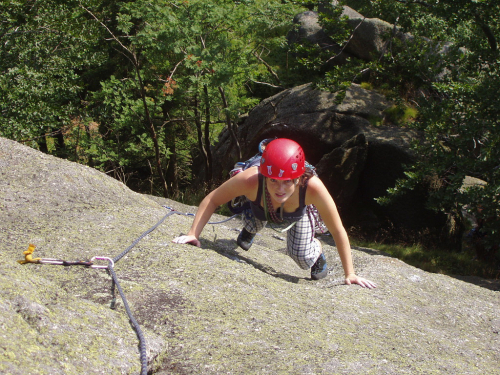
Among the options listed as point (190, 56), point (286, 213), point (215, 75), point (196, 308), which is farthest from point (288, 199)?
point (215, 75)

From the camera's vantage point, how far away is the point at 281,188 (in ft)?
12.0

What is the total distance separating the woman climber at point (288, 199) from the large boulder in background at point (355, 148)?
6.73 m

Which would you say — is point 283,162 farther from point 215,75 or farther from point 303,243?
point 215,75

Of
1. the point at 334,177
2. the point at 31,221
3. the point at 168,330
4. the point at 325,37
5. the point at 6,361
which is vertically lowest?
the point at 334,177

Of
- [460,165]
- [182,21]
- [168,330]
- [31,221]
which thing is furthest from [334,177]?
[168,330]

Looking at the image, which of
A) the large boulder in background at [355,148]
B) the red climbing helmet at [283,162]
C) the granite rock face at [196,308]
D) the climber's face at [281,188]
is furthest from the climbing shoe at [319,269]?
the large boulder in background at [355,148]

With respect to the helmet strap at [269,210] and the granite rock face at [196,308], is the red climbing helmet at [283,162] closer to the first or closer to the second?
the helmet strap at [269,210]

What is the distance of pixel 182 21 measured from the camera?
9.69 metres

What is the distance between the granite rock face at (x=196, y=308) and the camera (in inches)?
92.7

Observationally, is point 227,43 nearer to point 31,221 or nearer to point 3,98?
point 3,98

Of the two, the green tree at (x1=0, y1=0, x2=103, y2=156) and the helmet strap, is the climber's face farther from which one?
the green tree at (x1=0, y1=0, x2=103, y2=156)

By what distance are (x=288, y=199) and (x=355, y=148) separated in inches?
293

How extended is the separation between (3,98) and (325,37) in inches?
397

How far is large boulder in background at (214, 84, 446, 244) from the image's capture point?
10.8 meters
